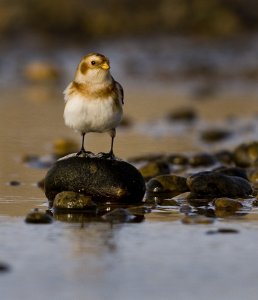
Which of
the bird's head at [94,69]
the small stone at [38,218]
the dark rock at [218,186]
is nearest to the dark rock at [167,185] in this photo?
the dark rock at [218,186]

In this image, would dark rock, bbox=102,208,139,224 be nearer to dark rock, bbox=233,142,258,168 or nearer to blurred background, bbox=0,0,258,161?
dark rock, bbox=233,142,258,168

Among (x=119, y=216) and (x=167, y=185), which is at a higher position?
(x=167, y=185)

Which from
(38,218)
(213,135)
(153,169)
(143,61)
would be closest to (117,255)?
(38,218)

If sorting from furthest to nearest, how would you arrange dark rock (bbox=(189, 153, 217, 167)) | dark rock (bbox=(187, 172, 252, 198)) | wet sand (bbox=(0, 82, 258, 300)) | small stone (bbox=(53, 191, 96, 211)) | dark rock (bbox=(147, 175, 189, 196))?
1. dark rock (bbox=(189, 153, 217, 167))
2. dark rock (bbox=(147, 175, 189, 196))
3. dark rock (bbox=(187, 172, 252, 198))
4. small stone (bbox=(53, 191, 96, 211))
5. wet sand (bbox=(0, 82, 258, 300))

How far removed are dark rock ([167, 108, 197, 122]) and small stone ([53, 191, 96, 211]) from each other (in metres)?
7.30

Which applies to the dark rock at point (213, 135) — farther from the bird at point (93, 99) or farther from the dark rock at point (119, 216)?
the dark rock at point (119, 216)

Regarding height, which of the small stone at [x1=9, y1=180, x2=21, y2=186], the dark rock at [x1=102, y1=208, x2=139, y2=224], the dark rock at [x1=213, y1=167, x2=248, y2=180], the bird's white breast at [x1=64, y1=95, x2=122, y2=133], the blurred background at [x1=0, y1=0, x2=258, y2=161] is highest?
the blurred background at [x1=0, y1=0, x2=258, y2=161]

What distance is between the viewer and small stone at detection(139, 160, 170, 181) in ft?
35.2

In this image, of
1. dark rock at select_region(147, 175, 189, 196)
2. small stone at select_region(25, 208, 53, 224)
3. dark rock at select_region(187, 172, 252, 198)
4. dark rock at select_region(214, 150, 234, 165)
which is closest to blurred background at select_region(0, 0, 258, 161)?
dark rock at select_region(214, 150, 234, 165)

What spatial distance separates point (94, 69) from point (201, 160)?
2.74 m

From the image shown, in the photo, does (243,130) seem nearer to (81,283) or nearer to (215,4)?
(81,283)

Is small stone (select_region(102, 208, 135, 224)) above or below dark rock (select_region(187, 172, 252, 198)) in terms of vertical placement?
below

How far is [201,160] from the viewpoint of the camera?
37.7 feet

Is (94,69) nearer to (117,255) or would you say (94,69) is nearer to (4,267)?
(117,255)
